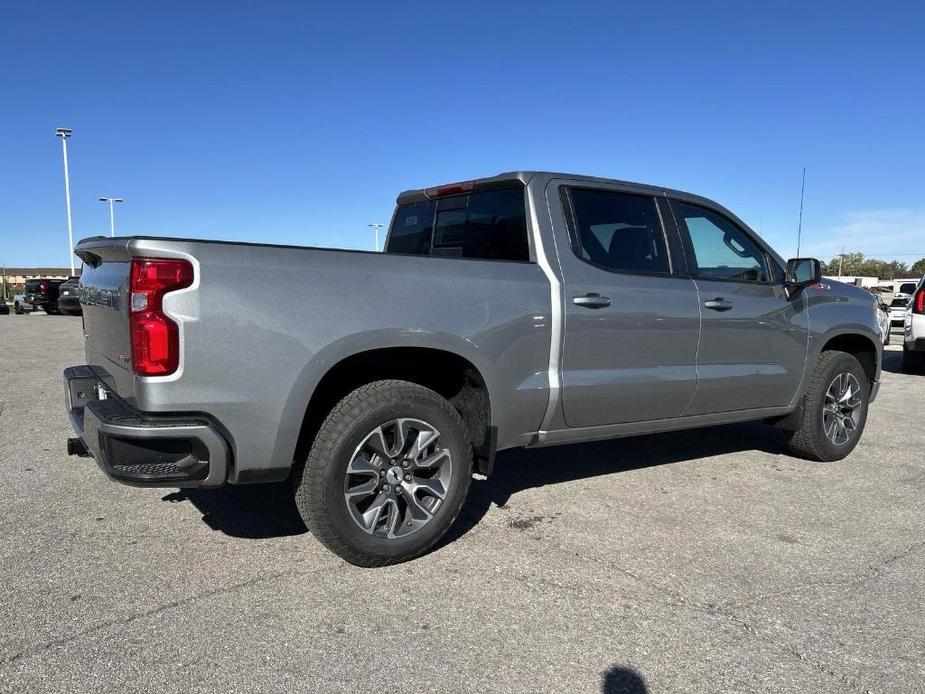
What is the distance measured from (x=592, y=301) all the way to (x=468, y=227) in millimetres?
951

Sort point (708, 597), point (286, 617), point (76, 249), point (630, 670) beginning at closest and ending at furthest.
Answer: point (630, 670) → point (286, 617) → point (708, 597) → point (76, 249)

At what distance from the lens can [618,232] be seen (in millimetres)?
4199

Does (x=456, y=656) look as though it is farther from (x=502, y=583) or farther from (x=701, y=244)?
(x=701, y=244)

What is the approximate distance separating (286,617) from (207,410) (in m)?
0.87

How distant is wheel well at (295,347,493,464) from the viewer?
130 inches

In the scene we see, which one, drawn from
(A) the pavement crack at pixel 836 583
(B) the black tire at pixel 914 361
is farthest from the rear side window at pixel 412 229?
(B) the black tire at pixel 914 361

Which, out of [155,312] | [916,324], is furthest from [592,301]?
[916,324]

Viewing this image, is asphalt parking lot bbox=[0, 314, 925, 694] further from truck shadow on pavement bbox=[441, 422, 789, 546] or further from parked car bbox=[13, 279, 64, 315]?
parked car bbox=[13, 279, 64, 315]

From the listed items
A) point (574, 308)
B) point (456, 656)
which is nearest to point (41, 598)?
point (456, 656)

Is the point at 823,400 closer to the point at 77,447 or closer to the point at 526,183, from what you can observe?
A: the point at 526,183

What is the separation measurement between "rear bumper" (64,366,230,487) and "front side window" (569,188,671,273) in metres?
2.15

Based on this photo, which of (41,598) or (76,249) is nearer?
(41,598)

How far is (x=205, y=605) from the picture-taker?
2846mm

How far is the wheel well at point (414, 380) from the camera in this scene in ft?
10.8
